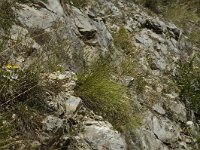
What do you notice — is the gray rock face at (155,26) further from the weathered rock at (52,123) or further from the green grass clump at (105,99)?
the weathered rock at (52,123)

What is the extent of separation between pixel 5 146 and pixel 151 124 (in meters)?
2.55

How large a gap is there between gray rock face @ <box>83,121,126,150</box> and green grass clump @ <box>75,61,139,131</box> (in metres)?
0.36

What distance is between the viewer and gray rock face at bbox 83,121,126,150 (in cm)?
356

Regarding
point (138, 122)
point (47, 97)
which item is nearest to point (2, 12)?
point (47, 97)

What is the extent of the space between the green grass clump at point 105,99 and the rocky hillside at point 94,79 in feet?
0.03

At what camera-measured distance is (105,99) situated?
13.8 feet

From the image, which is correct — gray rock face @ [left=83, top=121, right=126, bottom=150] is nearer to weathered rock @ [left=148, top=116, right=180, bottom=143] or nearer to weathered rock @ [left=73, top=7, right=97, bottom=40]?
weathered rock @ [left=148, top=116, right=180, bottom=143]

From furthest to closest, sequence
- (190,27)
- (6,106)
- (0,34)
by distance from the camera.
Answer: (190,27)
(0,34)
(6,106)

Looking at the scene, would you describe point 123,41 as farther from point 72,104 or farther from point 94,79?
point 72,104

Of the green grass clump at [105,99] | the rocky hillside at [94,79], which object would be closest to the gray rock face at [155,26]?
the rocky hillside at [94,79]

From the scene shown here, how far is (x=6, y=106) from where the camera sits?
11.2 feet

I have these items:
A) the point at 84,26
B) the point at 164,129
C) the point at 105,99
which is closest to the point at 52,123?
the point at 105,99

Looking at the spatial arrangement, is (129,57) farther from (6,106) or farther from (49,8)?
(6,106)

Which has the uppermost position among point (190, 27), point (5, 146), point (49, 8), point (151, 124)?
point (5, 146)
